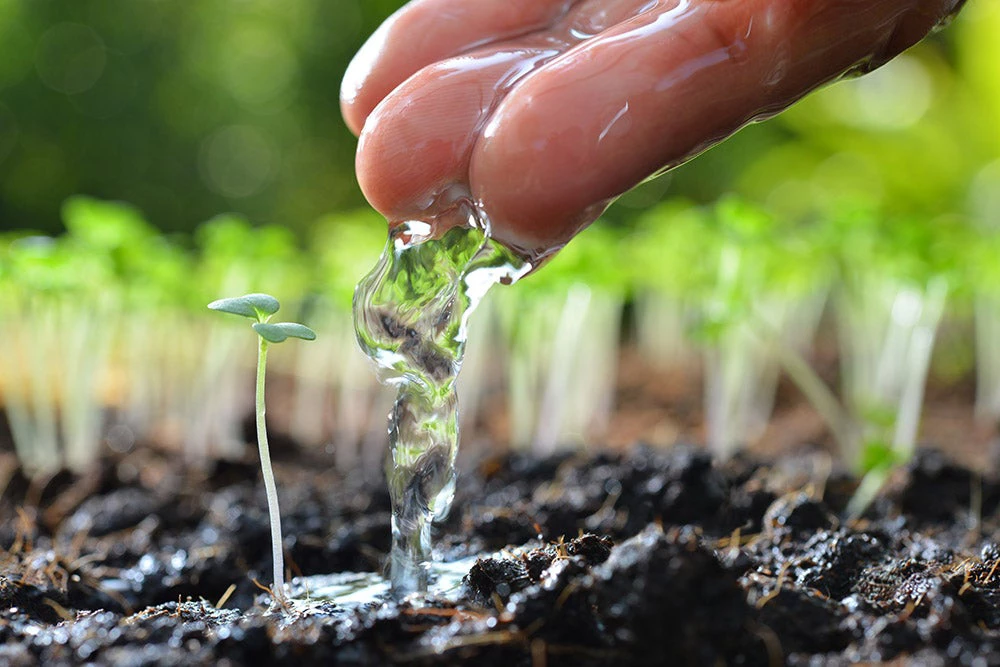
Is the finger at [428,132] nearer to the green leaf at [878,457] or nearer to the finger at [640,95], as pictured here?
the finger at [640,95]

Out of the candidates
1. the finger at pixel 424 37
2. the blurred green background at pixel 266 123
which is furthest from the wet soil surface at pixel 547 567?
the blurred green background at pixel 266 123

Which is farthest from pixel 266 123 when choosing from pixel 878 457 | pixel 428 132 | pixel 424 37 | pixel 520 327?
pixel 428 132

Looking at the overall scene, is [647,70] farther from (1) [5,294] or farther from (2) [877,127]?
(2) [877,127]

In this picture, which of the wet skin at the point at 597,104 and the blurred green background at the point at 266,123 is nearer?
the wet skin at the point at 597,104

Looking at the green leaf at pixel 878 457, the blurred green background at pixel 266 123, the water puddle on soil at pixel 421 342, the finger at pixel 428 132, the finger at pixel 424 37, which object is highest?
the blurred green background at pixel 266 123

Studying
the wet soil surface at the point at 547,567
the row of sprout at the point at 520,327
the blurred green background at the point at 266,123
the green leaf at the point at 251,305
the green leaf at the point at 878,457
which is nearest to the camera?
the wet soil surface at the point at 547,567

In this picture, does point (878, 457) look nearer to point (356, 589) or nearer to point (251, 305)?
point (356, 589)

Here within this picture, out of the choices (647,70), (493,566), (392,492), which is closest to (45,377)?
(392,492)
